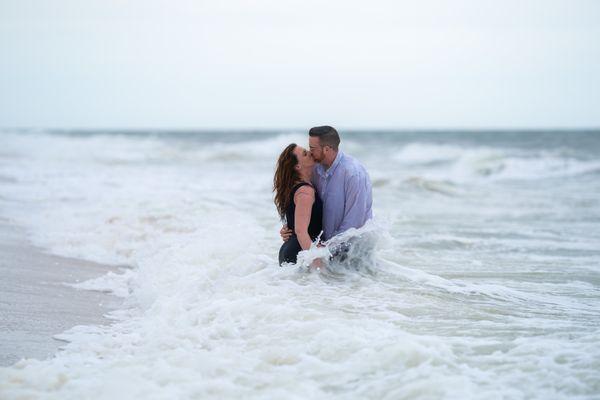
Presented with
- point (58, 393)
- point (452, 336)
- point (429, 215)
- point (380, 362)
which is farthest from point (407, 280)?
point (429, 215)

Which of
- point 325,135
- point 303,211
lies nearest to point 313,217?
point 303,211

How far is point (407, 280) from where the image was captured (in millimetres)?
5918

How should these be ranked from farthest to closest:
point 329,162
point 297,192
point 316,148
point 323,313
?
point 329,162, point 316,148, point 297,192, point 323,313

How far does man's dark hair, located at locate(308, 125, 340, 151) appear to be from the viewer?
5430mm

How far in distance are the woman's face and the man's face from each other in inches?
1.6

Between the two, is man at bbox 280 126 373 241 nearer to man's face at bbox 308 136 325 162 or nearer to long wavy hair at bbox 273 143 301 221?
man's face at bbox 308 136 325 162

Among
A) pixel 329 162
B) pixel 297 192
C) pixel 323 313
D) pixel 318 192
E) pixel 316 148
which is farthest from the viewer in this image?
pixel 318 192

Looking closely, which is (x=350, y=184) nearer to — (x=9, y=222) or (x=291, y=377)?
(x=291, y=377)

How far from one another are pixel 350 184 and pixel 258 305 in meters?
1.51

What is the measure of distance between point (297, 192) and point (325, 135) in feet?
1.88

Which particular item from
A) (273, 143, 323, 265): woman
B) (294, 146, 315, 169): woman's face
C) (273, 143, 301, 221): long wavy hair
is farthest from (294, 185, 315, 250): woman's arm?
(294, 146, 315, 169): woman's face

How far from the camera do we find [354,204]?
563cm

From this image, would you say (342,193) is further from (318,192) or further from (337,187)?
(318,192)

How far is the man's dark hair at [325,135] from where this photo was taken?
17.8ft
